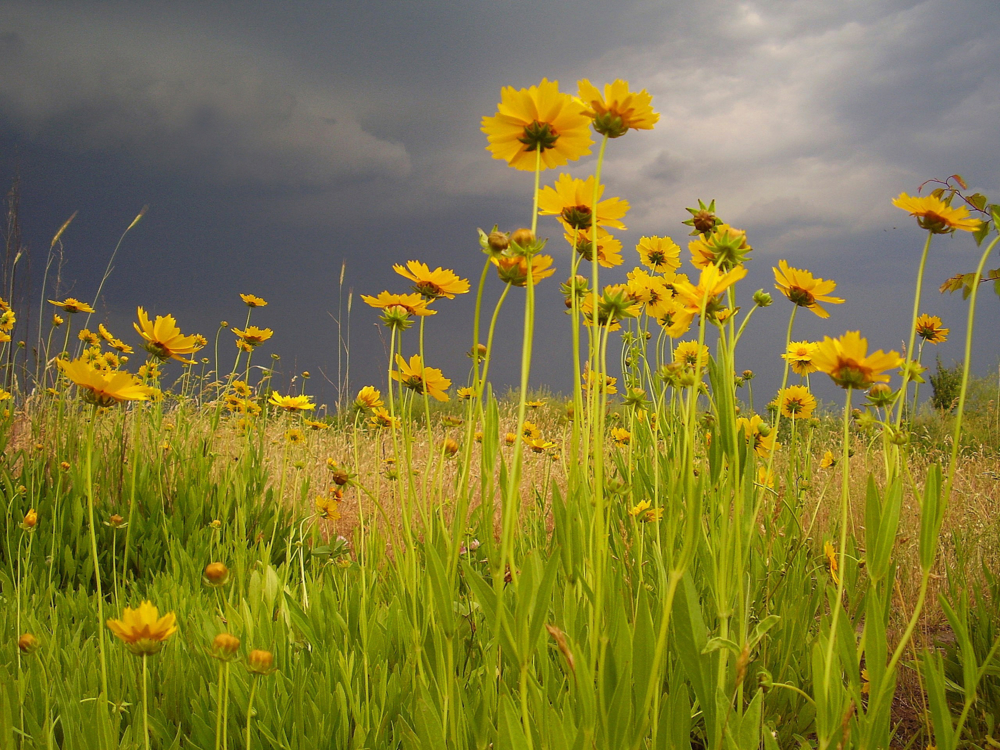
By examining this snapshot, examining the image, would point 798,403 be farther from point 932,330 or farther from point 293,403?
point 293,403

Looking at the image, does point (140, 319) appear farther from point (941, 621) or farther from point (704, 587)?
point (941, 621)

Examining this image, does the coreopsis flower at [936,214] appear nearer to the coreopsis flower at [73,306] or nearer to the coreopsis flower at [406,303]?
the coreopsis flower at [406,303]

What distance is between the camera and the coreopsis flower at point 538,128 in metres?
0.75

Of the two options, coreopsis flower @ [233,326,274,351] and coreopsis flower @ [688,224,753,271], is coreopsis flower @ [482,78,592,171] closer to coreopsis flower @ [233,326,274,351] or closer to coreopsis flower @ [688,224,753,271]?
coreopsis flower @ [688,224,753,271]

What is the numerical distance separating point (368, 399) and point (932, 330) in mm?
1415

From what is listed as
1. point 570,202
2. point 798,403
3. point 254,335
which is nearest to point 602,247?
point 570,202

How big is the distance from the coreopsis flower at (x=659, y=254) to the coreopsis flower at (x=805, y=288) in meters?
0.62

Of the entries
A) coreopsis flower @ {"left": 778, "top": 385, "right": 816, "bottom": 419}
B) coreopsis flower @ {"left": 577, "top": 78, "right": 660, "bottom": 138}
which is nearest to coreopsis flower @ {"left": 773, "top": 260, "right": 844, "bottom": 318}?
coreopsis flower @ {"left": 577, "top": 78, "right": 660, "bottom": 138}

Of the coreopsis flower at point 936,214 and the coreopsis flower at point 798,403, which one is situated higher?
the coreopsis flower at point 936,214

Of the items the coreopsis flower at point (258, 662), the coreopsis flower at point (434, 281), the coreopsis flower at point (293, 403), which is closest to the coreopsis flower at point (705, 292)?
the coreopsis flower at point (434, 281)

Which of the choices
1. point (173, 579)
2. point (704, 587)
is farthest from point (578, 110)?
point (173, 579)

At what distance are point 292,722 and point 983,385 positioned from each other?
1019cm

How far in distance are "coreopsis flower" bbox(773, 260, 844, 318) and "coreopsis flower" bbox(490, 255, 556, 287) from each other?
16.3 inches

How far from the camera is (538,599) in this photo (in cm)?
69
